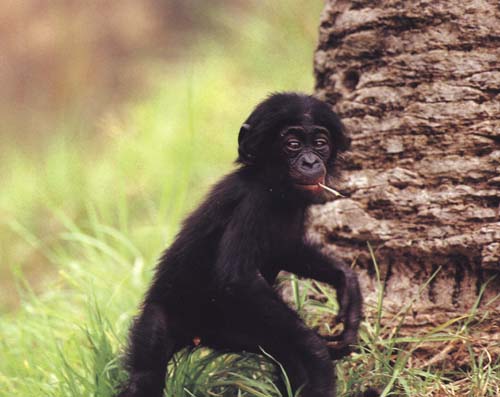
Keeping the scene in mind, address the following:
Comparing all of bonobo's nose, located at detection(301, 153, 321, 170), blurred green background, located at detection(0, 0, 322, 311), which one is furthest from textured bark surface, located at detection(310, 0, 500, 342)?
blurred green background, located at detection(0, 0, 322, 311)

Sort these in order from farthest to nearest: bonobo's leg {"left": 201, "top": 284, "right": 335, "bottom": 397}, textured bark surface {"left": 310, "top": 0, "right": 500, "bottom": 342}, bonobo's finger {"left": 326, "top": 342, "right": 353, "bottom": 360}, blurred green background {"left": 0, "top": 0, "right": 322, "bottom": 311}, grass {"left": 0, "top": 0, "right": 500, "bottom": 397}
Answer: blurred green background {"left": 0, "top": 0, "right": 322, "bottom": 311} < textured bark surface {"left": 310, "top": 0, "right": 500, "bottom": 342} < grass {"left": 0, "top": 0, "right": 500, "bottom": 397} < bonobo's finger {"left": 326, "top": 342, "right": 353, "bottom": 360} < bonobo's leg {"left": 201, "top": 284, "right": 335, "bottom": 397}

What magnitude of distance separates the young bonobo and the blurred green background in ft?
6.45

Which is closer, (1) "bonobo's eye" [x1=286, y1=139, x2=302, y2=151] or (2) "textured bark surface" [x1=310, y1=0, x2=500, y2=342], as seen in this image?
(1) "bonobo's eye" [x1=286, y1=139, x2=302, y2=151]

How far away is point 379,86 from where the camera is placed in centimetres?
434

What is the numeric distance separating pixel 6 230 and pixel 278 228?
6.00 metres

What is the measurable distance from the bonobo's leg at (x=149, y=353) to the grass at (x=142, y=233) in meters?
0.12

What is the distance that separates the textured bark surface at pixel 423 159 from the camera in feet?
13.3

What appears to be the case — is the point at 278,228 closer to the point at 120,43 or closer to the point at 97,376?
the point at 97,376

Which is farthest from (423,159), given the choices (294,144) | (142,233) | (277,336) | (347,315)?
(142,233)

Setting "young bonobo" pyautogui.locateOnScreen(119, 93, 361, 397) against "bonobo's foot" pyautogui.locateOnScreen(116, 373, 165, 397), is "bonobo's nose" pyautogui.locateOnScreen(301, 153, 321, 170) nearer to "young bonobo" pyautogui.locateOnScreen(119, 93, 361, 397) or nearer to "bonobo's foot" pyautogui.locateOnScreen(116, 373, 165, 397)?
"young bonobo" pyautogui.locateOnScreen(119, 93, 361, 397)

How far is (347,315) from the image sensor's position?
3896 millimetres

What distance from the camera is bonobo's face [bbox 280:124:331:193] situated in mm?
3871

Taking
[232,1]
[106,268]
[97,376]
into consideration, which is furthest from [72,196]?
[232,1]

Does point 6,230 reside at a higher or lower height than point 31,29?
lower
